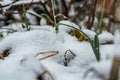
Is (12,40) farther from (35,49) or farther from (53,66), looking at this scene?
(53,66)

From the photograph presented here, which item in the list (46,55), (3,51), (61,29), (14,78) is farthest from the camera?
(61,29)

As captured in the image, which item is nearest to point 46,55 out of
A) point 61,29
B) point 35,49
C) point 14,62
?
point 35,49

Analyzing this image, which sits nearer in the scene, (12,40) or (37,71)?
(37,71)

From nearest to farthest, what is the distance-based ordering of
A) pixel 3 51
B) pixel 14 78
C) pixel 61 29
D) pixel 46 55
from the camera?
pixel 14 78 < pixel 46 55 < pixel 3 51 < pixel 61 29

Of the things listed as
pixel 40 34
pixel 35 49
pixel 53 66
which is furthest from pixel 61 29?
pixel 53 66

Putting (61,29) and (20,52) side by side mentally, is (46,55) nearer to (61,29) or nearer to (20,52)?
(20,52)

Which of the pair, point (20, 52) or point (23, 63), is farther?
point (20, 52)
